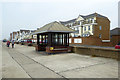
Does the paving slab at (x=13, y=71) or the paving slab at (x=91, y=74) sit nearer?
the paving slab at (x=91, y=74)

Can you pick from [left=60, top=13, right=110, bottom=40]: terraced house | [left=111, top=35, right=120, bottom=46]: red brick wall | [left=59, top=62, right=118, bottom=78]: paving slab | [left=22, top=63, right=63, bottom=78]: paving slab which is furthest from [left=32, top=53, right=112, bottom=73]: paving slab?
[left=60, top=13, right=110, bottom=40]: terraced house

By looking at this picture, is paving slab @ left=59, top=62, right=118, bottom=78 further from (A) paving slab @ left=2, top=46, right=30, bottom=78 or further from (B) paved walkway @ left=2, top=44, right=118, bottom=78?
(A) paving slab @ left=2, top=46, right=30, bottom=78

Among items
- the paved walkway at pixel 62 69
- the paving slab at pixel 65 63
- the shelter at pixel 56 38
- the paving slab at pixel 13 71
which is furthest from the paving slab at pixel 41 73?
the shelter at pixel 56 38

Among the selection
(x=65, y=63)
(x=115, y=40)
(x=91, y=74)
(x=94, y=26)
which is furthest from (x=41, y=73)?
(x=94, y=26)

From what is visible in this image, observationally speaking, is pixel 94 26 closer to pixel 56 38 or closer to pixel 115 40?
pixel 115 40

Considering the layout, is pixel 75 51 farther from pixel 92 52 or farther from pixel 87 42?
pixel 87 42

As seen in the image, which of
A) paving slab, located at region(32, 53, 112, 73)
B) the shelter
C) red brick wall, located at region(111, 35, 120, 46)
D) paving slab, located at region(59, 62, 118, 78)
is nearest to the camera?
paving slab, located at region(59, 62, 118, 78)

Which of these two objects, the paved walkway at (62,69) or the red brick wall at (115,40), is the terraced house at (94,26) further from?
the paved walkway at (62,69)

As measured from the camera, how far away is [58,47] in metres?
11.6

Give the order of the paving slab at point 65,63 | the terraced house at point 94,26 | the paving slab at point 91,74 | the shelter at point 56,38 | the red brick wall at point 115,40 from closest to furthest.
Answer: the paving slab at point 91,74 < the paving slab at point 65,63 < the shelter at point 56,38 < the red brick wall at point 115,40 < the terraced house at point 94,26

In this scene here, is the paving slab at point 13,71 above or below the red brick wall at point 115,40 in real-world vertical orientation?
below

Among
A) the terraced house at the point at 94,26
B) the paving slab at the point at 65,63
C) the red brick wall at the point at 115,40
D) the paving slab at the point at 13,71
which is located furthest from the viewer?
the terraced house at the point at 94,26

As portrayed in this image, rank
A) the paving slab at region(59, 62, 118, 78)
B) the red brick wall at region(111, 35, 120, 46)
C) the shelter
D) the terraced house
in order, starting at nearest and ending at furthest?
1. the paving slab at region(59, 62, 118, 78)
2. the shelter
3. the red brick wall at region(111, 35, 120, 46)
4. the terraced house

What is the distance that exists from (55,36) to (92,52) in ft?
16.3
